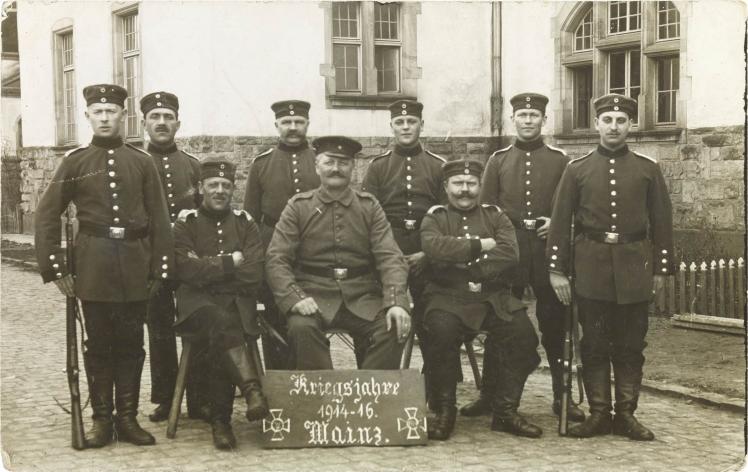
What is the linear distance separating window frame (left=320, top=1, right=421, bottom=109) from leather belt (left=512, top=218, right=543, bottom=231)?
267 inches

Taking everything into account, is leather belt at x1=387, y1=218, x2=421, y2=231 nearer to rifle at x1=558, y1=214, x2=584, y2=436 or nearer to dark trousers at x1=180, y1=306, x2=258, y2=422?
rifle at x1=558, y1=214, x2=584, y2=436

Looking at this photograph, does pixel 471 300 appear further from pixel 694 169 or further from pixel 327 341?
pixel 694 169

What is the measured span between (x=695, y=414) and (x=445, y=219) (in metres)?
2.18

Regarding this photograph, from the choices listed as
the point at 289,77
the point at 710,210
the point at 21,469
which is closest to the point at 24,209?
the point at 289,77

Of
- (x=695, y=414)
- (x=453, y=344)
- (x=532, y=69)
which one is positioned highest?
(x=532, y=69)

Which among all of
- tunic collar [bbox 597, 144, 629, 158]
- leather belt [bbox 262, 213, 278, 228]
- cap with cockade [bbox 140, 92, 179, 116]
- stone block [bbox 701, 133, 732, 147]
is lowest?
leather belt [bbox 262, 213, 278, 228]

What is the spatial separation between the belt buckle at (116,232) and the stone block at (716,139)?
771 centimetres

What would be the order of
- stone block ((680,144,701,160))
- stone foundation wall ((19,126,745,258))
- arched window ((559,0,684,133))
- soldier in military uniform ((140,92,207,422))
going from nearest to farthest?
soldier in military uniform ((140,92,207,422)) < stone foundation wall ((19,126,745,258)) < stone block ((680,144,701,160)) < arched window ((559,0,684,133))

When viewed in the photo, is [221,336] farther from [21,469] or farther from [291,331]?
[21,469]

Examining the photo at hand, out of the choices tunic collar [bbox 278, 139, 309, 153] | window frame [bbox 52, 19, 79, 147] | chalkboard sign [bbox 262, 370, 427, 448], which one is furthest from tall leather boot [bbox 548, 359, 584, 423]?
window frame [bbox 52, 19, 79, 147]

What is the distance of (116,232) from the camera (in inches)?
213

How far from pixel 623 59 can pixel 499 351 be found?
7384 millimetres

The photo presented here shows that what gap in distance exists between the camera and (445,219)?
607cm

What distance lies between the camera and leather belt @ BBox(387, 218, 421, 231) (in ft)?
21.6
